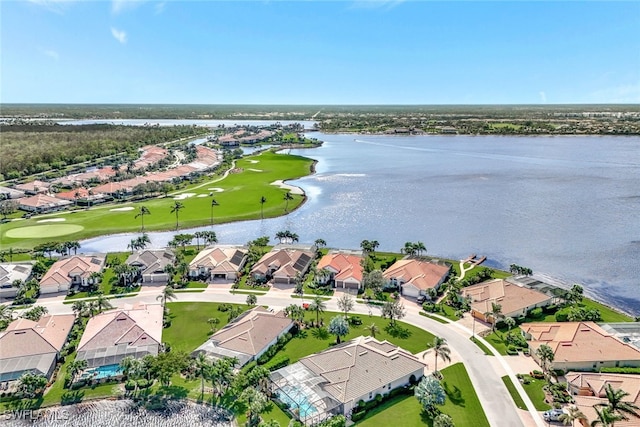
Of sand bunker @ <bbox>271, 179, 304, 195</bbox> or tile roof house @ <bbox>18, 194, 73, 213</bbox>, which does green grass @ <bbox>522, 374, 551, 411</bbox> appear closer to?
sand bunker @ <bbox>271, 179, 304, 195</bbox>

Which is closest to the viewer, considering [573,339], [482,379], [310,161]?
[482,379]

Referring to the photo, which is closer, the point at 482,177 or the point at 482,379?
the point at 482,379

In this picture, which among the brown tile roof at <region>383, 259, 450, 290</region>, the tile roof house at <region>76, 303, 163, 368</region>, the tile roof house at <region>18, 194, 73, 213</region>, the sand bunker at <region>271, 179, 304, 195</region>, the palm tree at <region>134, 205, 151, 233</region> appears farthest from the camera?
the sand bunker at <region>271, 179, 304, 195</region>

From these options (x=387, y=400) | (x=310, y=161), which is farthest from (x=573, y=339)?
(x=310, y=161)

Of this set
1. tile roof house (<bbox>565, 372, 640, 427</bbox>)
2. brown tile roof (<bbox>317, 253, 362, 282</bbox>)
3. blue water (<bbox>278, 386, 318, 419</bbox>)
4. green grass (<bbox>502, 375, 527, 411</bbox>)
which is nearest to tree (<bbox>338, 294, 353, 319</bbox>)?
brown tile roof (<bbox>317, 253, 362, 282</bbox>)

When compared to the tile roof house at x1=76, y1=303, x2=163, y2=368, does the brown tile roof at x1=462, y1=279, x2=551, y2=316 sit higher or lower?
higher

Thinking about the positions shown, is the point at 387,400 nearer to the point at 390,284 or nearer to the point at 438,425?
the point at 438,425
